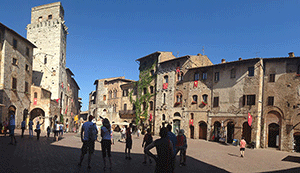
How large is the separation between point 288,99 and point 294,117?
2.02 metres

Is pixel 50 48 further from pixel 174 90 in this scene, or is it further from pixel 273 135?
pixel 273 135

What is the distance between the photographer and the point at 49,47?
43.4 meters

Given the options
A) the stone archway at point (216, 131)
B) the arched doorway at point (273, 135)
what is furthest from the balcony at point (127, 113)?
the arched doorway at point (273, 135)

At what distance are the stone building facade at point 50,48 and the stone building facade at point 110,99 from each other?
34.2ft

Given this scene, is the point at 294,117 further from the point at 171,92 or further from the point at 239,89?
the point at 171,92

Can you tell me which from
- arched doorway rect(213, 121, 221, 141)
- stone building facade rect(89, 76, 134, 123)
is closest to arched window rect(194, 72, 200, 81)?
arched doorway rect(213, 121, 221, 141)

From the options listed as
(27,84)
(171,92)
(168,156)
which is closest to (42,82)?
(27,84)

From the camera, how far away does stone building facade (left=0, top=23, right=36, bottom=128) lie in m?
28.1

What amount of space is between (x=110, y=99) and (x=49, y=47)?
17275mm

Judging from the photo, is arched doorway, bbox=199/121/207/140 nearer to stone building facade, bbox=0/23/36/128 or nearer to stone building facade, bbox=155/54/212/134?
stone building facade, bbox=155/54/212/134

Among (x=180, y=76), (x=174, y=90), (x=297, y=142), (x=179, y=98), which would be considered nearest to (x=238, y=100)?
(x=297, y=142)

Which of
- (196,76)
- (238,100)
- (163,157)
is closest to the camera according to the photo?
(163,157)

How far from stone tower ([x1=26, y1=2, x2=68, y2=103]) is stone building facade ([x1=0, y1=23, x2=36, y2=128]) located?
8.00 metres

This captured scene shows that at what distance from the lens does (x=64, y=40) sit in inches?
1827
